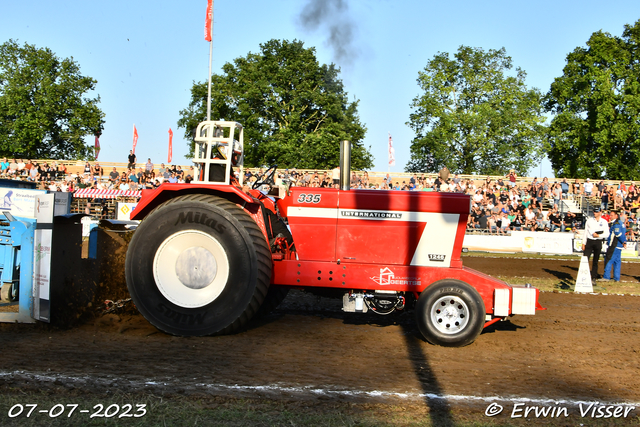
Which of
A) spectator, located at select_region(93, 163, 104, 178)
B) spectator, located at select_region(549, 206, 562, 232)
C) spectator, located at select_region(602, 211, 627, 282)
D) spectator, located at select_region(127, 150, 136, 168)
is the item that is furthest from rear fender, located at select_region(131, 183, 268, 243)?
spectator, located at select_region(93, 163, 104, 178)

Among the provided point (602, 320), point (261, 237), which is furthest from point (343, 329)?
point (602, 320)

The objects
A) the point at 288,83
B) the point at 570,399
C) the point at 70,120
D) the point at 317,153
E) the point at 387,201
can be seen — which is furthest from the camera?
the point at 70,120

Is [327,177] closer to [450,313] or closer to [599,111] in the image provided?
[450,313]

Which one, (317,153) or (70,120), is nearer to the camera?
(317,153)

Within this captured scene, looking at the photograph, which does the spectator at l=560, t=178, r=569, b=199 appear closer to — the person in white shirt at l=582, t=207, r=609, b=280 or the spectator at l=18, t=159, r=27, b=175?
the person in white shirt at l=582, t=207, r=609, b=280

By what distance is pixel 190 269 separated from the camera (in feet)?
19.0

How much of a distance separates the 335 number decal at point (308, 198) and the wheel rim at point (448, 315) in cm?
164

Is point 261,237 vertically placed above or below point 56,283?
above

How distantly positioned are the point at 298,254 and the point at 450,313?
5.58 feet

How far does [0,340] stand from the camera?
548 centimetres

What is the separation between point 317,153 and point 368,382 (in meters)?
30.3

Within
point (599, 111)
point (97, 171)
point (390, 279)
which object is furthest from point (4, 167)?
point (599, 111)

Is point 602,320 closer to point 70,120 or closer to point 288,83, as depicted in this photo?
point 288,83

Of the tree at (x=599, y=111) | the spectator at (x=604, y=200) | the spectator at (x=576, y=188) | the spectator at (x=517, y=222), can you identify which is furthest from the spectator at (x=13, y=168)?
the tree at (x=599, y=111)
